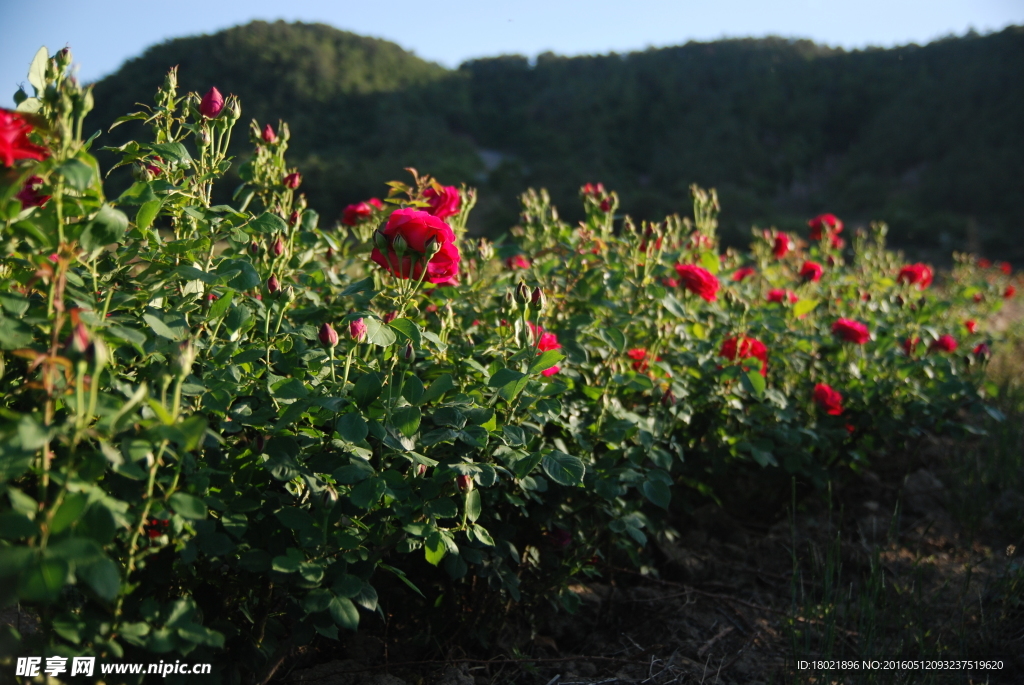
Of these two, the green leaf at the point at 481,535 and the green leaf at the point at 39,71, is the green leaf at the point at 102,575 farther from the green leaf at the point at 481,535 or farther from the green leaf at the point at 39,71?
the green leaf at the point at 39,71

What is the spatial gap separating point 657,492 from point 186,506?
0.91 m

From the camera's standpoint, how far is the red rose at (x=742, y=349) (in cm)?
173

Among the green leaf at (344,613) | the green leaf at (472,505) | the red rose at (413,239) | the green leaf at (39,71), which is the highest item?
the green leaf at (39,71)

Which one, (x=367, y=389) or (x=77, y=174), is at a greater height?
(x=77, y=174)

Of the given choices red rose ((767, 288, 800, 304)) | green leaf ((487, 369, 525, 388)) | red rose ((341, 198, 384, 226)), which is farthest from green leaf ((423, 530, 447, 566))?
red rose ((767, 288, 800, 304))

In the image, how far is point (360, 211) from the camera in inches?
68.3

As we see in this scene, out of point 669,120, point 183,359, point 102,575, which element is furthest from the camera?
point 669,120

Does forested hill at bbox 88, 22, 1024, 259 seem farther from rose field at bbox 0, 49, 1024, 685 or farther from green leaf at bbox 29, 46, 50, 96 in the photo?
green leaf at bbox 29, 46, 50, 96

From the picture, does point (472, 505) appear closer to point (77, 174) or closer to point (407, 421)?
point (407, 421)

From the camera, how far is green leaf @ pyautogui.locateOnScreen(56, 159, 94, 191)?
0.67m

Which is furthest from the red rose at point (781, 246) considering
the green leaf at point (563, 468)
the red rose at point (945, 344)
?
the green leaf at point (563, 468)

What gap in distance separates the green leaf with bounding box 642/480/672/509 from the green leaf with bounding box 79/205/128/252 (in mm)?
1038

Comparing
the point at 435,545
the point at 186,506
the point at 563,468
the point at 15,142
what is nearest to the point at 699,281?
the point at 563,468

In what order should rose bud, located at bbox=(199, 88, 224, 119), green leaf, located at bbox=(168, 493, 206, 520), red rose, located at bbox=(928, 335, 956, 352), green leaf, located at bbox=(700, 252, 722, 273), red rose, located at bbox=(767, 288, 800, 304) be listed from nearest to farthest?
green leaf, located at bbox=(168, 493, 206, 520), rose bud, located at bbox=(199, 88, 224, 119), green leaf, located at bbox=(700, 252, 722, 273), red rose, located at bbox=(928, 335, 956, 352), red rose, located at bbox=(767, 288, 800, 304)
